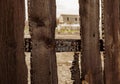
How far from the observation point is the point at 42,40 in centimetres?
225

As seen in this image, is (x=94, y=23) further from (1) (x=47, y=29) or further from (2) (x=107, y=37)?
(1) (x=47, y=29)

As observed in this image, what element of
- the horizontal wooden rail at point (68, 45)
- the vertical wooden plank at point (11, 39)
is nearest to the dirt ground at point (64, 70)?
the horizontal wooden rail at point (68, 45)

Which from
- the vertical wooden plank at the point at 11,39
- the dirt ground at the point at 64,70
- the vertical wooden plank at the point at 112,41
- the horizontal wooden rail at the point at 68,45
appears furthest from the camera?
the dirt ground at the point at 64,70

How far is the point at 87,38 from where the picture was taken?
2.40m

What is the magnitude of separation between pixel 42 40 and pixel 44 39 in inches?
0.7

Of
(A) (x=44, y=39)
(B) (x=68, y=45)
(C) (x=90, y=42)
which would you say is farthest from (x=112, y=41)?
(A) (x=44, y=39)

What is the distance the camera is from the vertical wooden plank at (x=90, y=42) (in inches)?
94.0

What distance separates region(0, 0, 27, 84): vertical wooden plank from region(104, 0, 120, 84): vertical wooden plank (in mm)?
748

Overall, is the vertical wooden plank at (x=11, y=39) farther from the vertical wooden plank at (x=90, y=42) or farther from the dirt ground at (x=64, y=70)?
the dirt ground at (x=64, y=70)

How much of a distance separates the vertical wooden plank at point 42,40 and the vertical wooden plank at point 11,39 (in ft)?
0.30

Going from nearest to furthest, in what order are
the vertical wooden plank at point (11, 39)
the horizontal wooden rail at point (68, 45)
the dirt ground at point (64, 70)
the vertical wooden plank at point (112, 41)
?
the vertical wooden plank at point (11, 39) → the horizontal wooden rail at point (68, 45) → the vertical wooden plank at point (112, 41) → the dirt ground at point (64, 70)

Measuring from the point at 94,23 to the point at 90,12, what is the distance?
0.10 meters

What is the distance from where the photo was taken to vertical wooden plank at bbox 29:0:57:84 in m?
2.24

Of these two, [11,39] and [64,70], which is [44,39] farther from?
[64,70]
